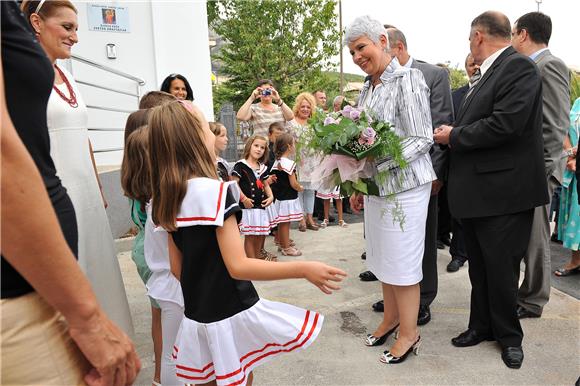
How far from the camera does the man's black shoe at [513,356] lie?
8.86ft

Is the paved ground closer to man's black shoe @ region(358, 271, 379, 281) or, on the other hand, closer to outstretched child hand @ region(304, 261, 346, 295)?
man's black shoe @ region(358, 271, 379, 281)

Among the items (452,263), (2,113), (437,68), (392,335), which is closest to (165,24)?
(437,68)

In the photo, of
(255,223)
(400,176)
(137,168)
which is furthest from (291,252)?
(137,168)

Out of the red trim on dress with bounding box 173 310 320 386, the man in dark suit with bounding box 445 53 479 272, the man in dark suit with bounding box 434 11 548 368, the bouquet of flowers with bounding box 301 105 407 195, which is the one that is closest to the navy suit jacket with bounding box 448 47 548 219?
the man in dark suit with bounding box 434 11 548 368

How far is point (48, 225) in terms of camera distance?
886 millimetres

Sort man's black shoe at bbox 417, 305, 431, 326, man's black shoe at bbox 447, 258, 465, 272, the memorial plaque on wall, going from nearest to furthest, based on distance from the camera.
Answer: man's black shoe at bbox 417, 305, 431, 326, man's black shoe at bbox 447, 258, 465, 272, the memorial plaque on wall

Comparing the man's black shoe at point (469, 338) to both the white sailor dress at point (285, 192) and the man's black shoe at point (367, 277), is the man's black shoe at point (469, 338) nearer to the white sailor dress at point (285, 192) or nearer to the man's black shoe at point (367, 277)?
the man's black shoe at point (367, 277)

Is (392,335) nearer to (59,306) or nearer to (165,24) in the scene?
(59,306)

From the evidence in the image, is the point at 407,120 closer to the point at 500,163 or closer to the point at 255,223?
the point at 500,163

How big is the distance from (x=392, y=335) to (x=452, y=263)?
1778 millimetres

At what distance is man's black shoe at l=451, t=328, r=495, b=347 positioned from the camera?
118 inches

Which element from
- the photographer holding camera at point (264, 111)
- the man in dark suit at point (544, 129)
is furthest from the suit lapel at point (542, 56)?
the photographer holding camera at point (264, 111)

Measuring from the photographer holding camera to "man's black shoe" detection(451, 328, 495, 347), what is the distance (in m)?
4.09

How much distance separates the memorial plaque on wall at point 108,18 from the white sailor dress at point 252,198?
4.17 metres
